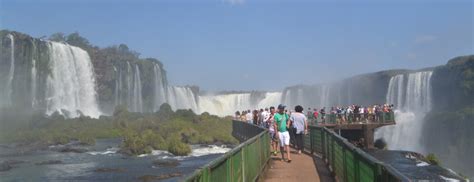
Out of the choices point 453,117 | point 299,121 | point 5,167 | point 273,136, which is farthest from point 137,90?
point 299,121

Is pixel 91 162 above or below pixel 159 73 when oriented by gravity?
below

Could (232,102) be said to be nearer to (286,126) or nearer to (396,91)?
(396,91)

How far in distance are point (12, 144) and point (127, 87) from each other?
37.5 metres

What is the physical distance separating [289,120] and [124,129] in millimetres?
39723

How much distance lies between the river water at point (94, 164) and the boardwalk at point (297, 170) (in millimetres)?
7352

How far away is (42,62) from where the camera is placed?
5797 cm

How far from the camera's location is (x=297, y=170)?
1396 cm

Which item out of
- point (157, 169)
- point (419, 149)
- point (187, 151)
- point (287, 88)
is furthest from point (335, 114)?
point (287, 88)

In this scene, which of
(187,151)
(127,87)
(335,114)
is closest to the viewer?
(187,151)

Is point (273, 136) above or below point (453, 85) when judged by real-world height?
below

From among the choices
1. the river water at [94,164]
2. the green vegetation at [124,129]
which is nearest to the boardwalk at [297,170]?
the river water at [94,164]

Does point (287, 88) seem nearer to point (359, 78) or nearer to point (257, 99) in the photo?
point (257, 99)

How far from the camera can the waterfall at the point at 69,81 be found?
59.6 meters

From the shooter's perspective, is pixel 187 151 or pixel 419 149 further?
pixel 419 149
